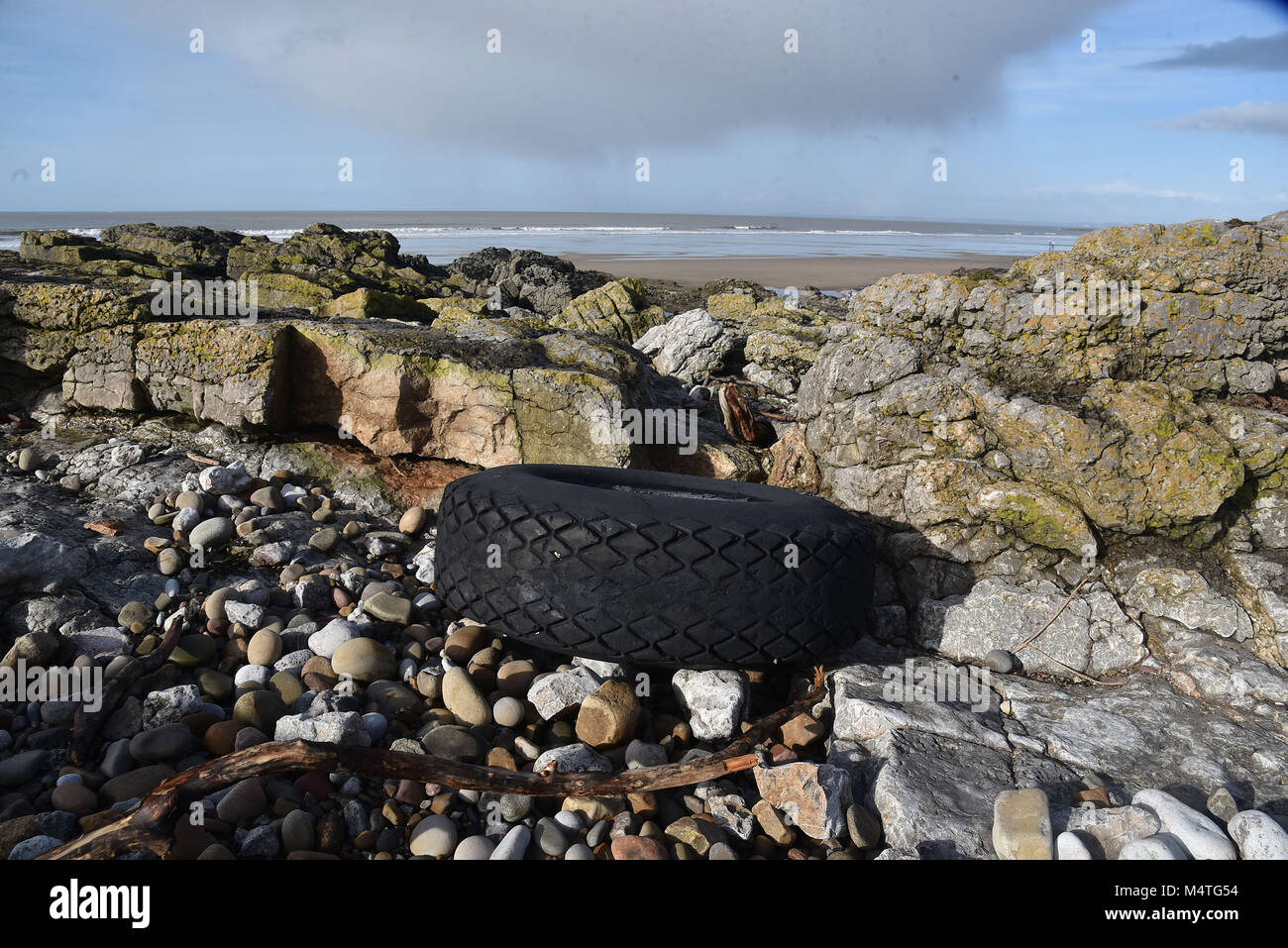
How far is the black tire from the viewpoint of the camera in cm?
284

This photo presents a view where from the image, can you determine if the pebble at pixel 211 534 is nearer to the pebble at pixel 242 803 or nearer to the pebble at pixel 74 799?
the pebble at pixel 74 799

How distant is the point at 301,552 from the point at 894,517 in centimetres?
293

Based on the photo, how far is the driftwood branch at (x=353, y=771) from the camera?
1.98 m

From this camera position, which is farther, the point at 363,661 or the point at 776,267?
the point at 776,267

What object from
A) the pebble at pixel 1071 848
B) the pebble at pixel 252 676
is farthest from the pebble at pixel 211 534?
the pebble at pixel 1071 848

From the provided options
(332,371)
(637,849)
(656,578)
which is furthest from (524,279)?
(637,849)

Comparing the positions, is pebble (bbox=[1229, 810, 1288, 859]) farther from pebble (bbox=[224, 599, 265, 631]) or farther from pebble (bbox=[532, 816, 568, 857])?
pebble (bbox=[224, 599, 265, 631])

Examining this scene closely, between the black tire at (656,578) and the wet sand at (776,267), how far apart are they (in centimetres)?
1943

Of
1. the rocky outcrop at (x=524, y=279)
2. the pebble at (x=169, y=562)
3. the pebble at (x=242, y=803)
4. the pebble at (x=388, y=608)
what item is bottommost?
the pebble at (x=242, y=803)

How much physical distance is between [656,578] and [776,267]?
93.0 feet

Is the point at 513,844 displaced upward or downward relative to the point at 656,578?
downward

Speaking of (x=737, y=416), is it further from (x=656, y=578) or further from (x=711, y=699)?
(x=711, y=699)

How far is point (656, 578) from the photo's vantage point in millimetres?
2832
